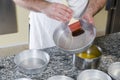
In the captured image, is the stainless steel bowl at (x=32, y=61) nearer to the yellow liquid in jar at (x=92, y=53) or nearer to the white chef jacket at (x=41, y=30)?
the yellow liquid in jar at (x=92, y=53)

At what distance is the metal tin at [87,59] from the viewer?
87 centimetres

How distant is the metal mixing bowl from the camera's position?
2.83 feet

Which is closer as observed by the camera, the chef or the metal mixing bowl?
the metal mixing bowl

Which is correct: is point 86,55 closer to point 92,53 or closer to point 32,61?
point 92,53

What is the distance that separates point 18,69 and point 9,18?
1247 mm

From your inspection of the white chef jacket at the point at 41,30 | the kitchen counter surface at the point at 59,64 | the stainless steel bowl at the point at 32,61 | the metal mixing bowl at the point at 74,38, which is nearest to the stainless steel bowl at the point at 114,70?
the kitchen counter surface at the point at 59,64

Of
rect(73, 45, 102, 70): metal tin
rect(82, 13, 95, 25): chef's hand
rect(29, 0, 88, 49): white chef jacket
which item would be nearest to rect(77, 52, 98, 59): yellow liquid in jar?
rect(73, 45, 102, 70): metal tin

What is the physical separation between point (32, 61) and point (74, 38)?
0.21m

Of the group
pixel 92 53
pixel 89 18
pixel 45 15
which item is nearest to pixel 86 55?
pixel 92 53

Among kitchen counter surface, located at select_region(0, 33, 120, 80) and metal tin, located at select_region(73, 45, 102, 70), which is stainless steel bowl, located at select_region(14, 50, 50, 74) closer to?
kitchen counter surface, located at select_region(0, 33, 120, 80)

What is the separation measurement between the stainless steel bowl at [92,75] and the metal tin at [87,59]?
3cm

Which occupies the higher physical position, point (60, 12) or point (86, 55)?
point (60, 12)

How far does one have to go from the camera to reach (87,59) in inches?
33.7

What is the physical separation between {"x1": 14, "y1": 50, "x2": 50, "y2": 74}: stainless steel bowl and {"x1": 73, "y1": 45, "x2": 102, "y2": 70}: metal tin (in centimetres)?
13
